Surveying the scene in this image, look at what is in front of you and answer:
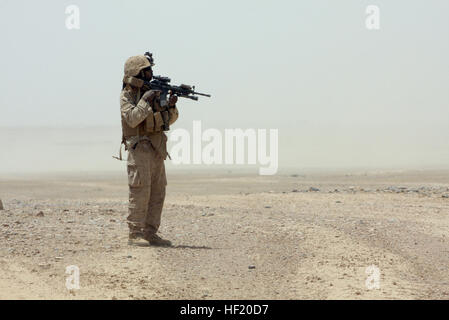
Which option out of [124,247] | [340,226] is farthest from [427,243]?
[124,247]

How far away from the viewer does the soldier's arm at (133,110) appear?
10312 mm

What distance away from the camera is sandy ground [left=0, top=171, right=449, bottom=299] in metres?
7.93

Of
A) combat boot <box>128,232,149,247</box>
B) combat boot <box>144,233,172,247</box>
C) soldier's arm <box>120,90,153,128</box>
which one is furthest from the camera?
combat boot <box>144,233,172,247</box>

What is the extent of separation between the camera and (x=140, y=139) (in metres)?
10.7

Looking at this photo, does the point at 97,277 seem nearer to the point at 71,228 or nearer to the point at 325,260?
the point at 325,260

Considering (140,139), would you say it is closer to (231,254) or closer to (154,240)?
(154,240)

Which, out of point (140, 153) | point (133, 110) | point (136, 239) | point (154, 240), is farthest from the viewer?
point (154, 240)

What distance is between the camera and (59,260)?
944 centimetres

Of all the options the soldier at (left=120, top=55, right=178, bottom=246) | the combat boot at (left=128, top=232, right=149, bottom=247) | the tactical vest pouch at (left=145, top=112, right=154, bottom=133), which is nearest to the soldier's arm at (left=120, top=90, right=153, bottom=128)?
the soldier at (left=120, top=55, right=178, bottom=246)

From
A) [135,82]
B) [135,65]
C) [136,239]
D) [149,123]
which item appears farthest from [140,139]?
[136,239]

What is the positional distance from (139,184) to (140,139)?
0.69 metres

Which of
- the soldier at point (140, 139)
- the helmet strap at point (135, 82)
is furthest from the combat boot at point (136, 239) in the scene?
the helmet strap at point (135, 82)

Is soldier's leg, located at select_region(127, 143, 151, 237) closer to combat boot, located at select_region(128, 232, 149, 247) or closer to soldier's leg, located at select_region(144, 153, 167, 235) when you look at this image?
combat boot, located at select_region(128, 232, 149, 247)

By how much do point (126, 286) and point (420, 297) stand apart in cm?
325
